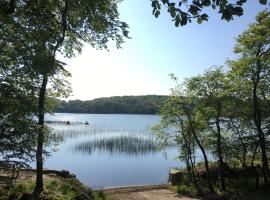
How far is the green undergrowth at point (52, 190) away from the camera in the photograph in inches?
585

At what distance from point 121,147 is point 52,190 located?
36521 millimetres

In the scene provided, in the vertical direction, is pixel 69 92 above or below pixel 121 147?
above

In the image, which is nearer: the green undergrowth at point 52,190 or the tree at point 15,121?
the tree at point 15,121

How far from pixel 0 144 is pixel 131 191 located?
14.5 meters

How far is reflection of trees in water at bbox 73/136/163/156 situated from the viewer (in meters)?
49.6

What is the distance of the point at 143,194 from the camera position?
23.4m

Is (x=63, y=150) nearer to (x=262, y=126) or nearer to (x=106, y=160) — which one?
(x=106, y=160)

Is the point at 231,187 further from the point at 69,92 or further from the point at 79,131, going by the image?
the point at 79,131

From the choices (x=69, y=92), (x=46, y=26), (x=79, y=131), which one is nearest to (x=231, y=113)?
(x=69, y=92)

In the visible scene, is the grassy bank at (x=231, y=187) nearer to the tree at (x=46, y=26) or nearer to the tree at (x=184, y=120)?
the tree at (x=184, y=120)

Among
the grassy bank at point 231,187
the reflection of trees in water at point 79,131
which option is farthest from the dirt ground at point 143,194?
the reflection of trees in water at point 79,131

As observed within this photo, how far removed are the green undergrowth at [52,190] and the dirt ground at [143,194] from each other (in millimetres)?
3792

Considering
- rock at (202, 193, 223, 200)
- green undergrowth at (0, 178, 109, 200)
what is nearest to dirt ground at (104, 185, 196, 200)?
rock at (202, 193, 223, 200)

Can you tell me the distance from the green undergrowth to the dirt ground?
12.4ft
